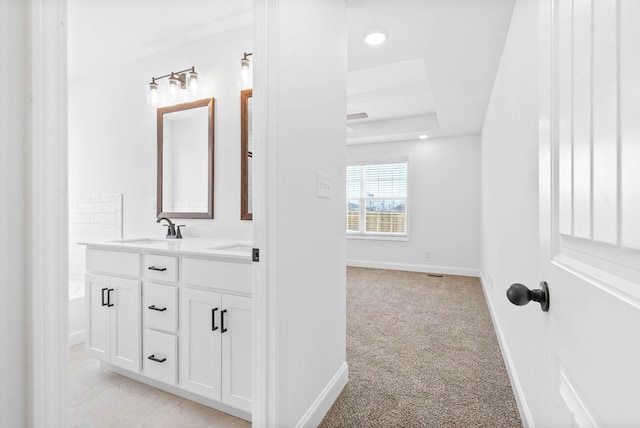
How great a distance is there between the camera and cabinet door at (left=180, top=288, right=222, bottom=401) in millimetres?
1597

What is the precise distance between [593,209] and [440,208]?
16.1 ft

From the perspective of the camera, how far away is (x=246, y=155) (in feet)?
7.20

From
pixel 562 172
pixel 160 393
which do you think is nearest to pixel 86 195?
pixel 160 393

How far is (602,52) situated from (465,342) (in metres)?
2.51

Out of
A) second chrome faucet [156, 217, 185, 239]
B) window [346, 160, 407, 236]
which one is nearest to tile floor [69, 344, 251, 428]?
second chrome faucet [156, 217, 185, 239]

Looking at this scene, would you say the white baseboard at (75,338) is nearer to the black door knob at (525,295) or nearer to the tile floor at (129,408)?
the tile floor at (129,408)

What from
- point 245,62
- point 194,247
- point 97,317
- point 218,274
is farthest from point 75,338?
point 245,62

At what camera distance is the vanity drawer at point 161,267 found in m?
1.71

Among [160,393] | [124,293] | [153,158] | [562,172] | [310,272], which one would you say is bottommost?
[160,393]

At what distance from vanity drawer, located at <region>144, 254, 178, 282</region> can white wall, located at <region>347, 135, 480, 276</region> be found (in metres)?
4.29

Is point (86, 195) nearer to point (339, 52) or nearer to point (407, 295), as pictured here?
point (339, 52)

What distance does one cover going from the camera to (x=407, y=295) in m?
3.87

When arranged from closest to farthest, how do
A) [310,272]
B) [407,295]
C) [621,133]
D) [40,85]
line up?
[621,133] < [40,85] < [310,272] < [407,295]

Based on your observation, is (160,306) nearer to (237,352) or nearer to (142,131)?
(237,352)
